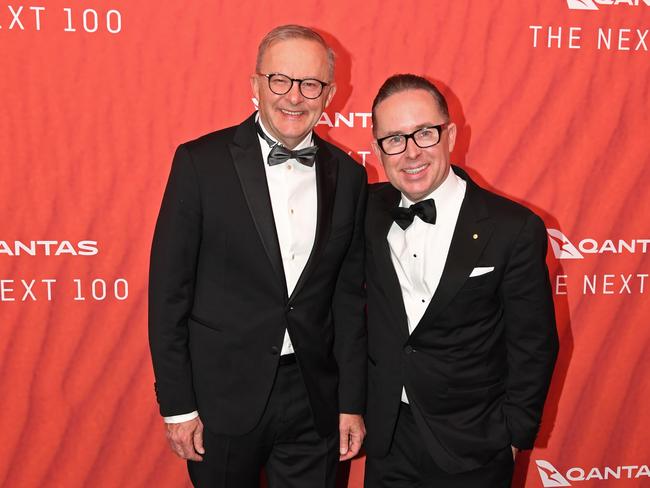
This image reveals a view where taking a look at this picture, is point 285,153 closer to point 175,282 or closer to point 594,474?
point 175,282

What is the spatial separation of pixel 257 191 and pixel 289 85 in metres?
0.30

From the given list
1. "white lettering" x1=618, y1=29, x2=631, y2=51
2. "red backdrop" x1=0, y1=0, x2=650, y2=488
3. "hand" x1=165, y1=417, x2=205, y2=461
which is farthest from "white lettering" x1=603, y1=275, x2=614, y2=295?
"hand" x1=165, y1=417, x2=205, y2=461

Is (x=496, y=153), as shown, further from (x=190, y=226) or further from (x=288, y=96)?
(x=190, y=226)

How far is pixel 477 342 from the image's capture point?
6.31 ft

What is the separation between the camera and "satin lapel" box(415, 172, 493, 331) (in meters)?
1.86

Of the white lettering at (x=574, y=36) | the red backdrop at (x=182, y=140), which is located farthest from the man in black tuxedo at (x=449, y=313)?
the white lettering at (x=574, y=36)

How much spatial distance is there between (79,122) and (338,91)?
3.17 feet

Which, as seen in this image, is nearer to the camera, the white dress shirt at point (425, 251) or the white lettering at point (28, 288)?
the white dress shirt at point (425, 251)

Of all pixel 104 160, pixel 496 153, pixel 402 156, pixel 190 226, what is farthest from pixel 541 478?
pixel 104 160

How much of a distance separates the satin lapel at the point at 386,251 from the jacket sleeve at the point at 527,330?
0.96 feet

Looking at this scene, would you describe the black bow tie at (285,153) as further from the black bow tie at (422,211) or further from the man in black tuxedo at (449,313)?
the black bow tie at (422,211)

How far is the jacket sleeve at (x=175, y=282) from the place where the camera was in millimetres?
1827

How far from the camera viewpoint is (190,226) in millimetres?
1835

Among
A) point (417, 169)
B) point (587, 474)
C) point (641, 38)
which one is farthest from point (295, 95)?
point (587, 474)
